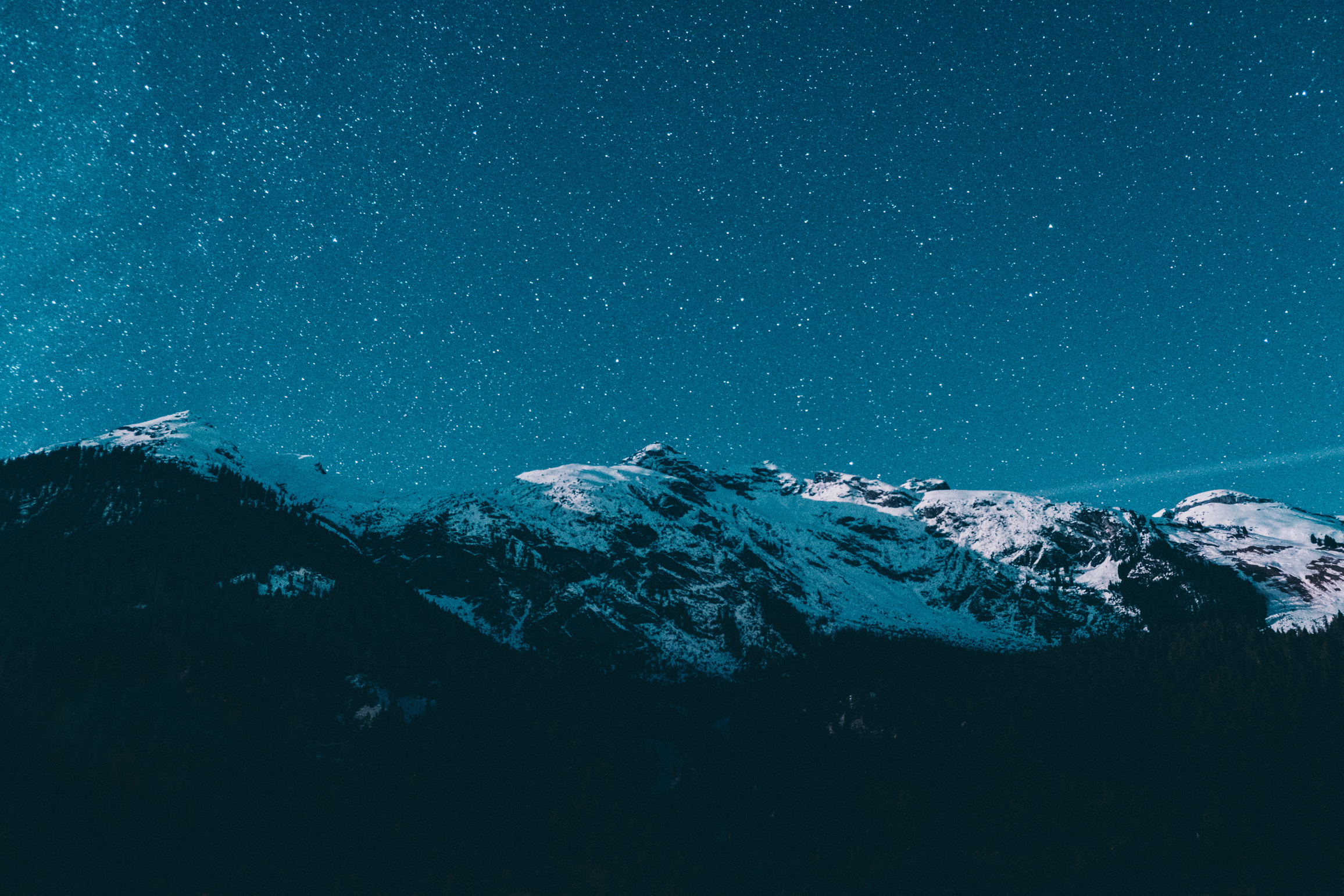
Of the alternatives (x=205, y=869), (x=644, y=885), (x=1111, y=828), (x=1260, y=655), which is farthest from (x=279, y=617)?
(x=1260, y=655)

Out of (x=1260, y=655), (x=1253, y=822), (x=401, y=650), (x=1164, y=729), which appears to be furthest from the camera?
(x=401, y=650)

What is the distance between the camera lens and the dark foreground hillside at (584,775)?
10969cm

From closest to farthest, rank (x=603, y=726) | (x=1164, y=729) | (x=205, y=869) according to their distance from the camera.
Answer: (x=205, y=869) < (x=1164, y=729) < (x=603, y=726)

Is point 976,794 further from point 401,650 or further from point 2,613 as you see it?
point 2,613

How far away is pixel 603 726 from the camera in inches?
6924

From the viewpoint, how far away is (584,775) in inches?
5571

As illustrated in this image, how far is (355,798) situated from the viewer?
429 ft

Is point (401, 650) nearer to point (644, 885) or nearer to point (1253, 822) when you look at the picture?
point (644, 885)

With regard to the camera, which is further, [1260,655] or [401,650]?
[401,650]

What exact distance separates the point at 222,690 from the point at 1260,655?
23762cm

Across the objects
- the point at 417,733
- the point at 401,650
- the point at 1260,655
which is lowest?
the point at 417,733

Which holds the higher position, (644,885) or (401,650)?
(401,650)

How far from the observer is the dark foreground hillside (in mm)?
109688

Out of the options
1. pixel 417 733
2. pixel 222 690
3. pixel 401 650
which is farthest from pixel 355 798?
pixel 401 650
